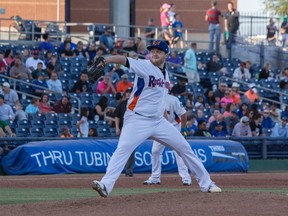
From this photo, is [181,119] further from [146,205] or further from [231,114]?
[231,114]

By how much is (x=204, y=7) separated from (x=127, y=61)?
88.1ft

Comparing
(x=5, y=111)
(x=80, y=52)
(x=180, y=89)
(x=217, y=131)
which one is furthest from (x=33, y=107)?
(x=180, y=89)

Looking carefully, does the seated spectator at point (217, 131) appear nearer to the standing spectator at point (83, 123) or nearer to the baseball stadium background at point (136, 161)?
the baseball stadium background at point (136, 161)

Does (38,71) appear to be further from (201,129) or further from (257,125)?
(257,125)

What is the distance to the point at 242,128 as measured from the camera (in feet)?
78.7

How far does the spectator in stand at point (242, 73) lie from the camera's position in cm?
2840

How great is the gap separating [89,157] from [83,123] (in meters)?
1.59

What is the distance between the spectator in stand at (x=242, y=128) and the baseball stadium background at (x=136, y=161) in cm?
37

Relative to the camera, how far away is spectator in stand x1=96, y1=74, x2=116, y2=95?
24250mm

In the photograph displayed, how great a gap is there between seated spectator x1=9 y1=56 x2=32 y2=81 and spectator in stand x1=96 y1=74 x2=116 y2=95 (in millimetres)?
1884

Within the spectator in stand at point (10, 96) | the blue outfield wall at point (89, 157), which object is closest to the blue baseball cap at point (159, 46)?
the blue outfield wall at point (89, 157)

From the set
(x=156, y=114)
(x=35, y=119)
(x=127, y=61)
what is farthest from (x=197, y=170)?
(x=35, y=119)

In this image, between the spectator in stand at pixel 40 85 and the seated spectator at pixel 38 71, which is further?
the seated spectator at pixel 38 71

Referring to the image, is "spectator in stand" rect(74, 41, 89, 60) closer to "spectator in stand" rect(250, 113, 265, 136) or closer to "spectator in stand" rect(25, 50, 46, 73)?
"spectator in stand" rect(25, 50, 46, 73)
